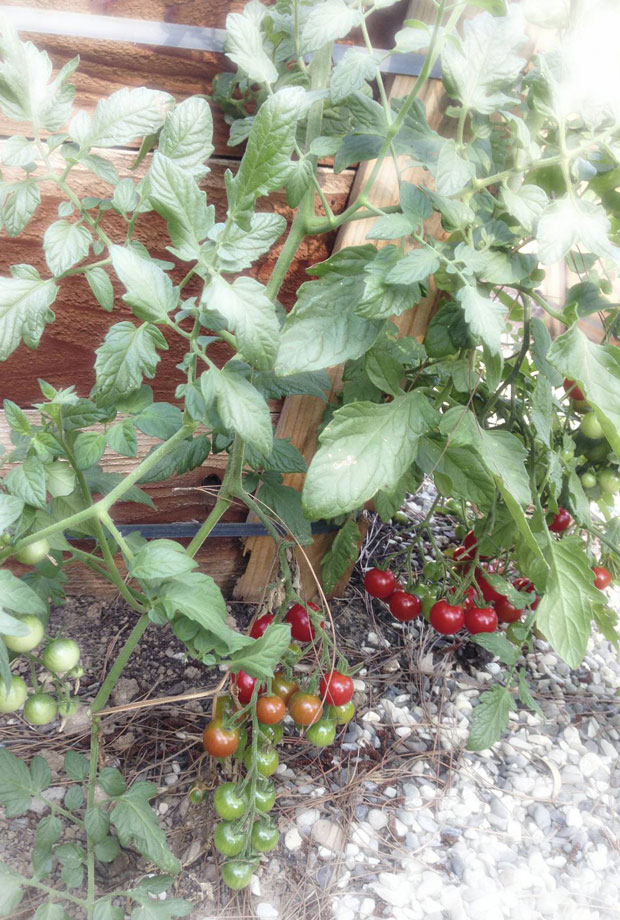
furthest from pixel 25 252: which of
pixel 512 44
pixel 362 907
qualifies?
pixel 362 907

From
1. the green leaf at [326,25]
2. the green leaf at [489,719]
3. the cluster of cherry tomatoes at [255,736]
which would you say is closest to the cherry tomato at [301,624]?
the cluster of cherry tomatoes at [255,736]

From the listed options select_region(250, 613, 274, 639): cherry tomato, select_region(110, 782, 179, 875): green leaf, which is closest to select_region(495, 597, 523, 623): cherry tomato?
select_region(250, 613, 274, 639): cherry tomato

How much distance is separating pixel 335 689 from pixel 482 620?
1.23 feet

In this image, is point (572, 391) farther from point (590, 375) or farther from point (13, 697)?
point (13, 697)

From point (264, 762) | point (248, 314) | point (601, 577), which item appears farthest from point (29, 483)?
point (601, 577)

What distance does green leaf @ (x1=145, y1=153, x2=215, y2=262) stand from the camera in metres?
0.62

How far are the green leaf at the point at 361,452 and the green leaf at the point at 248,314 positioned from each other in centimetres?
22

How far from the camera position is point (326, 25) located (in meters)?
0.70

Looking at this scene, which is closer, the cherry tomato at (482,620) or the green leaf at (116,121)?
the green leaf at (116,121)

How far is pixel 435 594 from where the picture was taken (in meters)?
1.32

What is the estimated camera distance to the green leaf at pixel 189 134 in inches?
28.5

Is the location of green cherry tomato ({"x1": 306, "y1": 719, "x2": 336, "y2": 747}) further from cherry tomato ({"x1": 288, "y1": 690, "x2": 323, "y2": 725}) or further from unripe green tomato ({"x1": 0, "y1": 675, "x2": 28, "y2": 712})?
unripe green tomato ({"x1": 0, "y1": 675, "x2": 28, "y2": 712})

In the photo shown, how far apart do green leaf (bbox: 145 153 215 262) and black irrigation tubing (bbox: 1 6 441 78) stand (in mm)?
440

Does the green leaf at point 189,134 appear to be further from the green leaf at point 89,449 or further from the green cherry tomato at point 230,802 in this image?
the green cherry tomato at point 230,802
